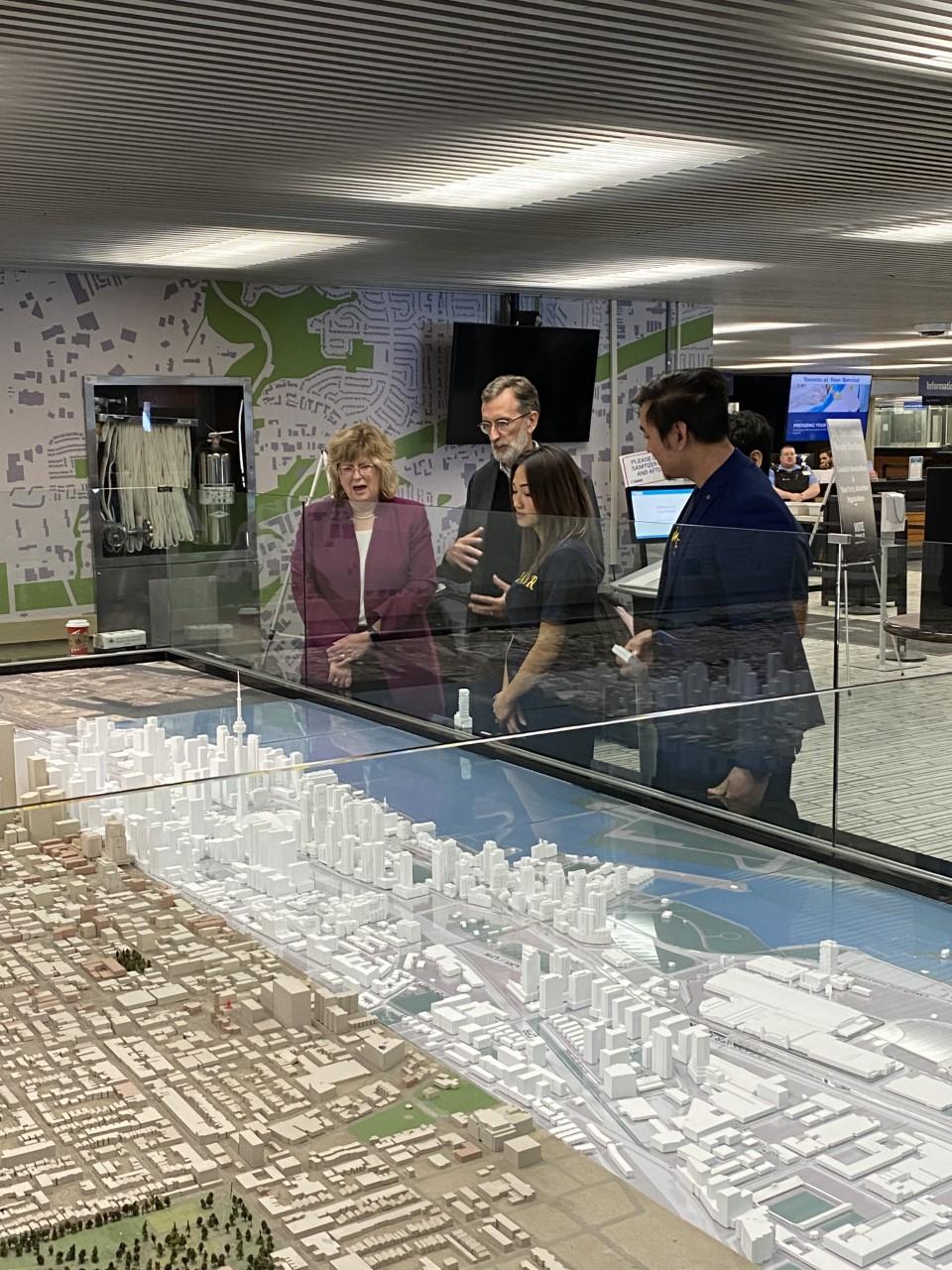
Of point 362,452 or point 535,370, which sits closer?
point 362,452

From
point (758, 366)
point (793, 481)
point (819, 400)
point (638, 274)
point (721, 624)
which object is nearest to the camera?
point (721, 624)

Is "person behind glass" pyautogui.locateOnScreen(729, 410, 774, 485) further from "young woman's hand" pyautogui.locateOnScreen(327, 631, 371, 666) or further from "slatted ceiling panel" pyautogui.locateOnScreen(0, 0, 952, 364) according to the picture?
"young woman's hand" pyautogui.locateOnScreen(327, 631, 371, 666)

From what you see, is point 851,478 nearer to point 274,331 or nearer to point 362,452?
point 274,331

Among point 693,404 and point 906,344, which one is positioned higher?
point 906,344

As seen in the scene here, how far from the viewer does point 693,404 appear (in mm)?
3047

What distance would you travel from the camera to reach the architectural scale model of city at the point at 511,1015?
1.41 m

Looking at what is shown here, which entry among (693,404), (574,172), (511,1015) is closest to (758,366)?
(574,172)

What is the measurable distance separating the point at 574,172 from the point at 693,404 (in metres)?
3.23

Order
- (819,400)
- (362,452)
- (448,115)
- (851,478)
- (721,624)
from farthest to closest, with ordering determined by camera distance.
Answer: (819,400)
(851,478)
(448,115)
(362,452)
(721,624)

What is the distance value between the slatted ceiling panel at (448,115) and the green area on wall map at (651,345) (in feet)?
10.6

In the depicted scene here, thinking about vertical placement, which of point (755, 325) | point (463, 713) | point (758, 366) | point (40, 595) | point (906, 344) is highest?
point (758, 366)

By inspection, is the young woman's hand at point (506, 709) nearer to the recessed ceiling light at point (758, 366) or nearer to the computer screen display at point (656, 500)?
the computer screen display at point (656, 500)

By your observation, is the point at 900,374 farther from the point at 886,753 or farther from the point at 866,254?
the point at 886,753

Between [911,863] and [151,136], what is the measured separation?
3.99m
